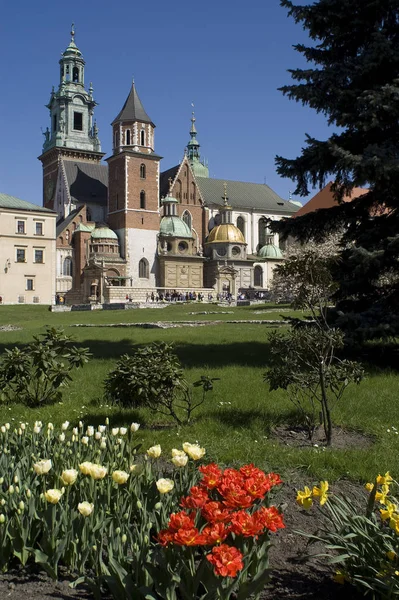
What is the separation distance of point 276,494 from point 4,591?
2.07 m

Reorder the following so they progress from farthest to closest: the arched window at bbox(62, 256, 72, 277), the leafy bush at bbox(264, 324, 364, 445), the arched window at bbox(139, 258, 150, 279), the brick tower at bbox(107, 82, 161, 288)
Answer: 1. the arched window at bbox(139, 258, 150, 279)
2. the arched window at bbox(62, 256, 72, 277)
3. the brick tower at bbox(107, 82, 161, 288)
4. the leafy bush at bbox(264, 324, 364, 445)

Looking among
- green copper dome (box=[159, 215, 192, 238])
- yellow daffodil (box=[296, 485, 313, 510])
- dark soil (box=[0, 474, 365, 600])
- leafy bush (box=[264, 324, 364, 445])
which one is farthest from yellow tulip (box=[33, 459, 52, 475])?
green copper dome (box=[159, 215, 192, 238])

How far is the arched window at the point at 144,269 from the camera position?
2323 inches

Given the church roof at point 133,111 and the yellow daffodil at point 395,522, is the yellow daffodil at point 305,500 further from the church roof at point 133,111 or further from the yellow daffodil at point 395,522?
the church roof at point 133,111

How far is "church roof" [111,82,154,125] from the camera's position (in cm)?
6147

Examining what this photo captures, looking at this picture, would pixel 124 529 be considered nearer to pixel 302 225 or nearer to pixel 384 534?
pixel 384 534

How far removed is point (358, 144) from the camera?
33.0ft

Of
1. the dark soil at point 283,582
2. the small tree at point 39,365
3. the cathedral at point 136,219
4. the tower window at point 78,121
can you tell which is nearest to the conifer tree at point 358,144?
the small tree at point 39,365

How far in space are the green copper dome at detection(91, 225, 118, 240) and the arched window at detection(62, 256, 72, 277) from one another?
3.81 m

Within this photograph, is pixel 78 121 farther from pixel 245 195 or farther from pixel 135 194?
pixel 245 195

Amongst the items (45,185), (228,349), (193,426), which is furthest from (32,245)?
(193,426)

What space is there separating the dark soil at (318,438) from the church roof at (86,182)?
6074 cm

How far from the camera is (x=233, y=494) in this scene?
8.86ft

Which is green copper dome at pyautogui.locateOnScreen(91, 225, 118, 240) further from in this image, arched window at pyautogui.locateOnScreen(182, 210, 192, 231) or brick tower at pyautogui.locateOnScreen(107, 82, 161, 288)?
arched window at pyautogui.locateOnScreen(182, 210, 192, 231)
